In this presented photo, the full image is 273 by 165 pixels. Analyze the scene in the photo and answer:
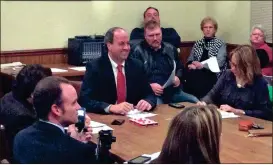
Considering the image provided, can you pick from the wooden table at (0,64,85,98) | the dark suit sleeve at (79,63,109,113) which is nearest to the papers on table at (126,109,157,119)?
the dark suit sleeve at (79,63,109,113)

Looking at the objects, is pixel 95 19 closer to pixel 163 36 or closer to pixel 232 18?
pixel 163 36

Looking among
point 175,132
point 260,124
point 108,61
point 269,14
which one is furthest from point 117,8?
point 175,132

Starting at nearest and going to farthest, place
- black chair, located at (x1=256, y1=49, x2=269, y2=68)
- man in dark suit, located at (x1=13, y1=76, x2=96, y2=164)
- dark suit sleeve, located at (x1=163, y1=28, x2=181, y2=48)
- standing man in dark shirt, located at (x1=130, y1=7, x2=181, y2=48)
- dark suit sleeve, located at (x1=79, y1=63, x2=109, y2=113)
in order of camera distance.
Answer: man in dark suit, located at (x1=13, y1=76, x2=96, y2=164) < dark suit sleeve, located at (x1=79, y1=63, x2=109, y2=113) < black chair, located at (x1=256, y1=49, x2=269, y2=68) < standing man in dark shirt, located at (x1=130, y1=7, x2=181, y2=48) < dark suit sleeve, located at (x1=163, y1=28, x2=181, y2=48)

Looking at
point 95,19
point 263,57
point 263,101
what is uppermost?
point 95,19

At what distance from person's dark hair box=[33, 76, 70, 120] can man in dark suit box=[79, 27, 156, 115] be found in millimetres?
1278

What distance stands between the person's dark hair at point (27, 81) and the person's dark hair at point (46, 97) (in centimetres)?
64

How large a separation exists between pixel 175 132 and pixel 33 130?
771mm

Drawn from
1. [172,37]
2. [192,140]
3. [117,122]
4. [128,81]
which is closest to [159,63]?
[128,81]

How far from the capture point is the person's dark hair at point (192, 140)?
1825mm

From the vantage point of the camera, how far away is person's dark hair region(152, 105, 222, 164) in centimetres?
183

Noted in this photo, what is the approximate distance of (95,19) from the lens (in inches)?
250

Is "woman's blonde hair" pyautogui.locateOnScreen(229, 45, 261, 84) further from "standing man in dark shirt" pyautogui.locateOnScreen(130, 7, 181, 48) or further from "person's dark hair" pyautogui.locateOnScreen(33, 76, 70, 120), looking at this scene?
"standing man in dark shirt" pyautogui.locateOnScreen(130, 7, 181, 48)

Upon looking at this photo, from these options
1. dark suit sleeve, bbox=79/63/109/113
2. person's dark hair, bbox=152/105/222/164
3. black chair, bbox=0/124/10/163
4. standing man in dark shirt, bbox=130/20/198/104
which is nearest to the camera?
person's dark hair, bbox=152/105/222/164

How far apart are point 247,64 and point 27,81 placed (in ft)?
5.67
